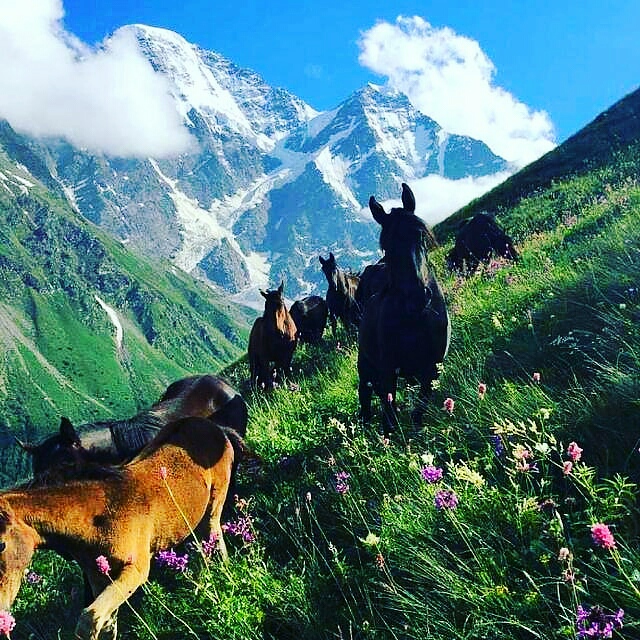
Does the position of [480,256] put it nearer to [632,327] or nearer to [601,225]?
[601,225]

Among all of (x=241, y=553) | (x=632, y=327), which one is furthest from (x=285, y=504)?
(x=632, y=327)

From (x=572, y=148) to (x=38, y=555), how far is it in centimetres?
4308

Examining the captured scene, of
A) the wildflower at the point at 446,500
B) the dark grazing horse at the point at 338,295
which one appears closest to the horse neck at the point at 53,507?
the wildflower at the point at 446,500

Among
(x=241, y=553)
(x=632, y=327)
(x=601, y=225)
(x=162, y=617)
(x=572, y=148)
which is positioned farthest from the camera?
(x=572, y=148)

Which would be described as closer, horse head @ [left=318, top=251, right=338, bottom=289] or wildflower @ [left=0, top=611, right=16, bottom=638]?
wildflower @ [left=0, top=611, right=16, bottom=638]

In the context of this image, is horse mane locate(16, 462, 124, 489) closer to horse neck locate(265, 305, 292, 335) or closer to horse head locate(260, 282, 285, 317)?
horse neck locate(265, 305, 292, 335)

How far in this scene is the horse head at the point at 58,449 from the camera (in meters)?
6.26

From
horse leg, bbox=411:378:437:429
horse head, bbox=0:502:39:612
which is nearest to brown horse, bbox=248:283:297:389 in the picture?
horse leg, bbox=411:378:437:429

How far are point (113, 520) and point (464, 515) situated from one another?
274 cm

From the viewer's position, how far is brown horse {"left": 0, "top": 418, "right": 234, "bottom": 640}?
13.3 ft

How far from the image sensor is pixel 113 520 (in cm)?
481

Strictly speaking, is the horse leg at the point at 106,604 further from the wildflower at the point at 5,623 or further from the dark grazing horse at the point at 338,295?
the dark grazing horse at the point at 338,295

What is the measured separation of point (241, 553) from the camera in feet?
20.2

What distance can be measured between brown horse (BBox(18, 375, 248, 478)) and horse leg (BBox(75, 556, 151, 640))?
6.02 feet
